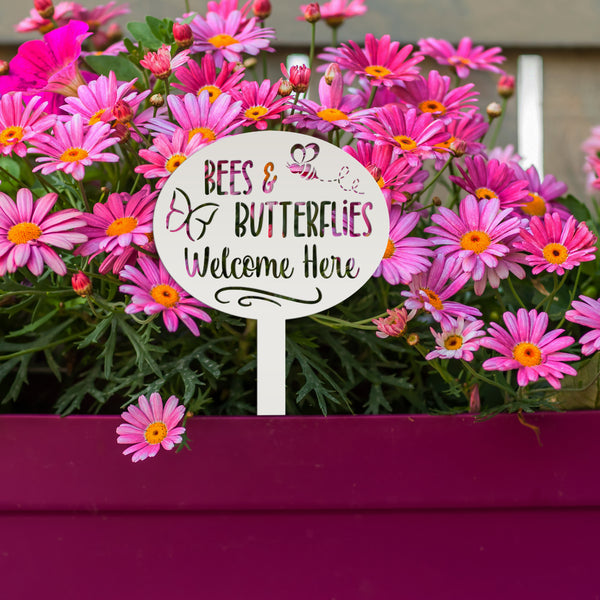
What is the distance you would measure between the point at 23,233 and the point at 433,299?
266 millimetres

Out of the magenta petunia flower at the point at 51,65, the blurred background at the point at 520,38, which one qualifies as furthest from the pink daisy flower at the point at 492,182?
the blurred background at the point at 520,38

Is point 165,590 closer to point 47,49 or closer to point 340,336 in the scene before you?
point 340,336

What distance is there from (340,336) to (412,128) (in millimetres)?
177

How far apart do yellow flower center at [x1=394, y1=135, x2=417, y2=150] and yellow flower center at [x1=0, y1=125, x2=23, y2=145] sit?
26cm

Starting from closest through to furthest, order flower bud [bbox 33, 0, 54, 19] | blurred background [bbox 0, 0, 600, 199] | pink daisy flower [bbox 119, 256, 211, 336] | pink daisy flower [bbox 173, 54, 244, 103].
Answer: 1. pink daisy flower [bbox 119, 256, 211, 336]
2. pink daisy flower [bbox 173, 54, 244, 103]
3. flower bud [bbox 33, 0, 54, 19]
4. blurred background [bbox 0, 0, 600, 199]

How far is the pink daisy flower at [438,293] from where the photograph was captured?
0.42 meters

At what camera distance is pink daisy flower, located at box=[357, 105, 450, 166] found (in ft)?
1.48

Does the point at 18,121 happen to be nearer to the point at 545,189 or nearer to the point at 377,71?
the point at 377,71

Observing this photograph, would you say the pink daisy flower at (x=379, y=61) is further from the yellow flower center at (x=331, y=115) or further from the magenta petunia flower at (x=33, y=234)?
the magenta petunia flower at (x=33, y=234)

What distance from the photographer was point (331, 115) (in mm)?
469

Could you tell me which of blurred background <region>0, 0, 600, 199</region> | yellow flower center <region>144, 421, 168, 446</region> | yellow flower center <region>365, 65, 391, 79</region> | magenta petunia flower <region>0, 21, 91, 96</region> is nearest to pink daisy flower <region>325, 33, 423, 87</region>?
yellow flower center <region>365, 65, 391, 79</region>

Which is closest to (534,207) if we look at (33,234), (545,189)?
(545,189)

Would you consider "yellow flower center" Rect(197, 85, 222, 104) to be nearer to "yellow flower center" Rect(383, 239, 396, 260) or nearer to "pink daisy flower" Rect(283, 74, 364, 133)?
"pink daisy flower" Rect(283, 74, 364, 133)

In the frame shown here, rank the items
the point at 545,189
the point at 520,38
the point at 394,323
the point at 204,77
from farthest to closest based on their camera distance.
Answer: the point at 520,38 < the point at 545,189 < the point at 204,77 < the point at 394,323
